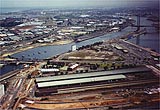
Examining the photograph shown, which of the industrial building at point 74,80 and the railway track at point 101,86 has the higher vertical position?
the industrial building at point 74,80

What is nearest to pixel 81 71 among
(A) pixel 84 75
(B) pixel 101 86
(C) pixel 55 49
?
(A) pixel 84 75

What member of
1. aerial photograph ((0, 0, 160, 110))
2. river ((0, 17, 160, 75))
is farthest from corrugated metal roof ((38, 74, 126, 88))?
river ((0, 17, 160, 75))

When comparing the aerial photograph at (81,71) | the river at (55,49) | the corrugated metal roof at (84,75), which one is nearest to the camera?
the aerial photograph at (81,71)

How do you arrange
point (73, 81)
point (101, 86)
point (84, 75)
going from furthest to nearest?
point (84, 75), point (73, 81), point (101, 86)

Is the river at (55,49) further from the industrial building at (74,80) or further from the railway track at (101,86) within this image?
the railway track at (101,86)

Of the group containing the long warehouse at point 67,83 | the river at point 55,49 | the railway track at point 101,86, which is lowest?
the river at point 55,49

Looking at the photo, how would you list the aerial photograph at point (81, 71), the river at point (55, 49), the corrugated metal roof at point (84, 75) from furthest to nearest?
the river at point (55, 49) → the corrugated metal roof at point (84, 75) → the aerial photograph at point (81, 71)

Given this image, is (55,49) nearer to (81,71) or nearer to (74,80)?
(81,71)

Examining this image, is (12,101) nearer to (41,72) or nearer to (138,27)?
(41,72)

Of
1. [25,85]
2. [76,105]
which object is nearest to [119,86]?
[76,105]

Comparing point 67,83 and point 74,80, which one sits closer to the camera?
point 67,83

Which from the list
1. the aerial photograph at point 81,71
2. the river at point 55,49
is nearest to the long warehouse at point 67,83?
the aerial photograph at point 81,71

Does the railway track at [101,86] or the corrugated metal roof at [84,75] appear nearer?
the railway track at [101,86]
